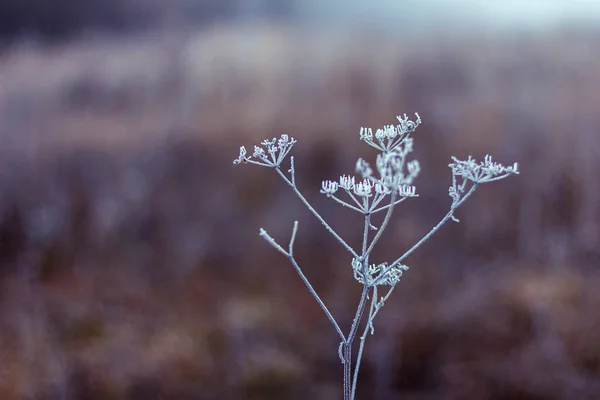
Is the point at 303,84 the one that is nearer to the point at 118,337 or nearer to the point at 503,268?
the point at 503,268

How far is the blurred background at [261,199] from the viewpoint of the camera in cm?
152

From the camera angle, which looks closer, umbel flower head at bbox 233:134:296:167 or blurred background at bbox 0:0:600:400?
umbel flower head at bbox 233:134:296:167

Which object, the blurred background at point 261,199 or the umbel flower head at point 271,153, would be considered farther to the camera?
the blurred background at point 261,199

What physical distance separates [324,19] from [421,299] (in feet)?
2.88

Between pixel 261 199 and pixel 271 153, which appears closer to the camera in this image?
pixel 271 153

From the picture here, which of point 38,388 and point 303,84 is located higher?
point 303,84

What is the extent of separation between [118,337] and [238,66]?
0.89 metres

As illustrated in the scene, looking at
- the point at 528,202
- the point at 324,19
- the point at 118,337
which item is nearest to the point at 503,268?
the point at 528,202

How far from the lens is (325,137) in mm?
1570

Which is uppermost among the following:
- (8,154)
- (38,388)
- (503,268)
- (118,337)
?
(8,154)

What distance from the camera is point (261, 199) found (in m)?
1.59

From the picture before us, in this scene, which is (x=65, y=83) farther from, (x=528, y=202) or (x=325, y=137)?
(x=528, y=202)

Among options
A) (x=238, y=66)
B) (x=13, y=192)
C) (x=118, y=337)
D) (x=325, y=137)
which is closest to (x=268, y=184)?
(x=325, y=137)

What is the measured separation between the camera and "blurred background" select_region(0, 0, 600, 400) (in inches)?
59.9
